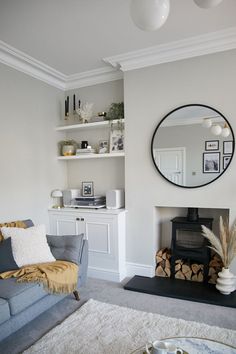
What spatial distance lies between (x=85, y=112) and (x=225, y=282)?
2777 millimetres

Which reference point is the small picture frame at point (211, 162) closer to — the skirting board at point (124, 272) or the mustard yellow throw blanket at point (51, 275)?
the skirting board at point (124, 272)

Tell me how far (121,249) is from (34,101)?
2.29 metres

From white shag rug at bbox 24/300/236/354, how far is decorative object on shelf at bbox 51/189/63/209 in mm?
1691

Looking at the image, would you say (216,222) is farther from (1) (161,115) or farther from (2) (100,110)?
(2) (100,110)

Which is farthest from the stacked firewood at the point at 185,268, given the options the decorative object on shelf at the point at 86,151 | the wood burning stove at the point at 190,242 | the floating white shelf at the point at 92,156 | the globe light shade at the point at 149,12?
the globe light shade at the point at 149,12

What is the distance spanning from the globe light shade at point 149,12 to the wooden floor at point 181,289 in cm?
254

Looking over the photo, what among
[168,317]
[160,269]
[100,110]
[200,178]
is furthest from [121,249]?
[100,110]


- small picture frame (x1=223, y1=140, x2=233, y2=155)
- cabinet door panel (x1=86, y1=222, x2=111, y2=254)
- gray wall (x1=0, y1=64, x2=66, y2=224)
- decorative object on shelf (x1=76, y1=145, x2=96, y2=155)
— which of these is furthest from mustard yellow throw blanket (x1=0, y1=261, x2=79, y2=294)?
small picture frame (x1=223, y1=140, x2=233, y2=155)

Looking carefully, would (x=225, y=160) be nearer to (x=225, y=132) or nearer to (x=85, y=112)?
(x=225, y=132)

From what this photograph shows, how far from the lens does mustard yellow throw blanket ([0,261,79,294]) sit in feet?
7.62

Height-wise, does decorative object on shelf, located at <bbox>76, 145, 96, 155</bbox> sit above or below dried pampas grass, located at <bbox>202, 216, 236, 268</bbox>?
above

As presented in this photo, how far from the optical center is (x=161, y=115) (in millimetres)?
3209

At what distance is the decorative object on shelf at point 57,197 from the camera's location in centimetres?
379

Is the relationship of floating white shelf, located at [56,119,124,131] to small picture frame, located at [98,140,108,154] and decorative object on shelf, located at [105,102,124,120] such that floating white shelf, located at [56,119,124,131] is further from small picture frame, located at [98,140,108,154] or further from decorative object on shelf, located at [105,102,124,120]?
small picture frame, located at [98,140,108,154]
